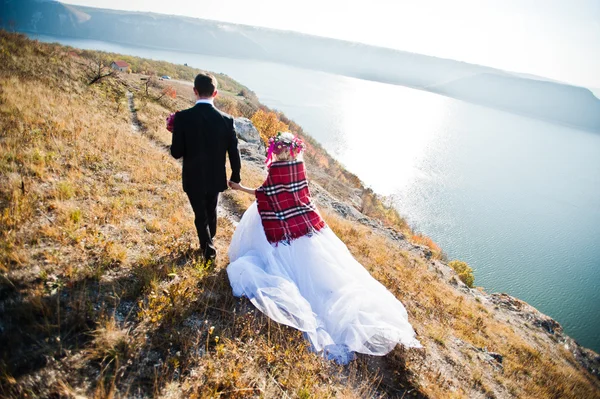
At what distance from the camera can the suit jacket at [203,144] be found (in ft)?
13.5

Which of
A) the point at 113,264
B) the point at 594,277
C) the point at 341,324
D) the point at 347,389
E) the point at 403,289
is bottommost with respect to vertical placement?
the point at 594,277

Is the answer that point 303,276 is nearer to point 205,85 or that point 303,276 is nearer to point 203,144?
point 203,144

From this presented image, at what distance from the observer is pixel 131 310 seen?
138 inches

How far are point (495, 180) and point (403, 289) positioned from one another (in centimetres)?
6653

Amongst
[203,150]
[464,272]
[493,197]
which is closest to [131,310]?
[203,150]

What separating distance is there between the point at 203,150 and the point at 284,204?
1558 millimetres

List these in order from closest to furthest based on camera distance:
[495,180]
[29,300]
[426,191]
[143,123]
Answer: [29,300], [143,123], [426,191], [495,180]

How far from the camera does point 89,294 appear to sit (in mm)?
3490

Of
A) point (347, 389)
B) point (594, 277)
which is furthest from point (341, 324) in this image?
point (594, 277)

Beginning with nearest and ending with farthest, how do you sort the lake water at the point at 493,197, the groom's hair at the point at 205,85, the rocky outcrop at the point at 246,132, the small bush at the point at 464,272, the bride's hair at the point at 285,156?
the groom's hair at the point at 205,85, the bride's hair at the point at 285,156, the small bush at the point at 464,272, the rocky outcrop at the point at 246,132, the lake water at the point at 493,197

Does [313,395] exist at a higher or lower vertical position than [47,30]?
lower

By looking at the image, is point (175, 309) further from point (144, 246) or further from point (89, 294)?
point (144, 246)

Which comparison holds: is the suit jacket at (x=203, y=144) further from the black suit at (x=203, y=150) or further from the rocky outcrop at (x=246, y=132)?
the rocky outcrop at (x=246, y=132)

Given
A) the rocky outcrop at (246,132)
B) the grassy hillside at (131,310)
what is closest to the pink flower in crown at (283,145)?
the grassy hillside at (131,310)
